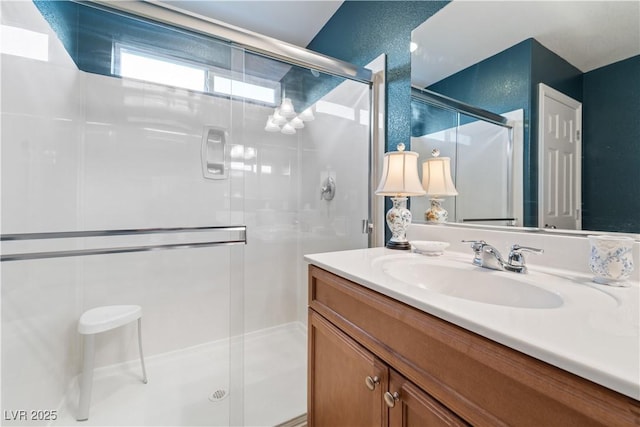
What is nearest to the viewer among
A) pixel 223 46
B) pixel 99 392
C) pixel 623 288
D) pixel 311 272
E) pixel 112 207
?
pixel 623 288

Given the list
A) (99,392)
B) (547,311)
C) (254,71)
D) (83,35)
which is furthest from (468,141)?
(99,392)

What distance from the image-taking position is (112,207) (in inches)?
68.4

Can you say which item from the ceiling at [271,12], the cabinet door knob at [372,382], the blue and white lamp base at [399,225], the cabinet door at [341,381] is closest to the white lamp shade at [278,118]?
the ceiling at [271,12]

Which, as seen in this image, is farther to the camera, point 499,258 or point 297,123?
point 297,123

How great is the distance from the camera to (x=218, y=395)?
59.6 inches

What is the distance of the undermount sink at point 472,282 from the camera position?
2.22 feet

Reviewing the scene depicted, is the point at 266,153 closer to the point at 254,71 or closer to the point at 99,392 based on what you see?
the point at 254,71

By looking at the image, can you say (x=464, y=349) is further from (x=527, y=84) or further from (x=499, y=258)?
(x=527, y=84)

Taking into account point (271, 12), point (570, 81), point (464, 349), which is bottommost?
point (464, 349)

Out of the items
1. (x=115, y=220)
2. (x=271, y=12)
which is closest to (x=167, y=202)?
(x=115, y=220)

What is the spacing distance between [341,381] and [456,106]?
1159mm

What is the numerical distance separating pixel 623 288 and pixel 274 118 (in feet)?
6.55

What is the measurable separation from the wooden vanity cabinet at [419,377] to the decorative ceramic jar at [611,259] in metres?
0.48

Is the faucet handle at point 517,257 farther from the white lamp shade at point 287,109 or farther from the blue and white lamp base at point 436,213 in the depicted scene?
the white lamp shade at point 287,109
